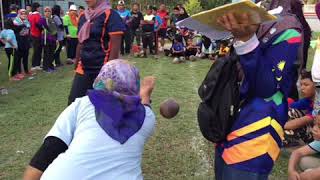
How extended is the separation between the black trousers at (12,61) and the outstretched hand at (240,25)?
855cm

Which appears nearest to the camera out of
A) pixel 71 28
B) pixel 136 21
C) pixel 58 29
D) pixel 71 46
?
pixel 58 29

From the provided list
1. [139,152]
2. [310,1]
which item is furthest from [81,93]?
[310,1]

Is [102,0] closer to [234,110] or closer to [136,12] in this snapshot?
[234,110]

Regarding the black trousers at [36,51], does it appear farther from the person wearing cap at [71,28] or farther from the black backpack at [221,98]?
the black backpack at [221,98]

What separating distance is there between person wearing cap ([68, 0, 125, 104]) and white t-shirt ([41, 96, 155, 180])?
6.02 feet

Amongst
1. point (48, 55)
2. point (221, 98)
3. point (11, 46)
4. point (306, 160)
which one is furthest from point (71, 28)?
point (221, 98)

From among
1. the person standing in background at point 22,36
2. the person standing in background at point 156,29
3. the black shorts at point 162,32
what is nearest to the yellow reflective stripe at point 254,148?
the person standing in background at point 22,36

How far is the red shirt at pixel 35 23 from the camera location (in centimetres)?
1073

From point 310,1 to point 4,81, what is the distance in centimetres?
2203

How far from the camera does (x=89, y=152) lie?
6.59 feet

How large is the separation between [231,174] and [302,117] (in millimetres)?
2394

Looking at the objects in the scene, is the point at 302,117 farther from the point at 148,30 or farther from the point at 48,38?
the point at 148,30

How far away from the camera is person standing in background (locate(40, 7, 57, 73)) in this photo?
1107 cm

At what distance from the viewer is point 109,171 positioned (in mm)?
2033
